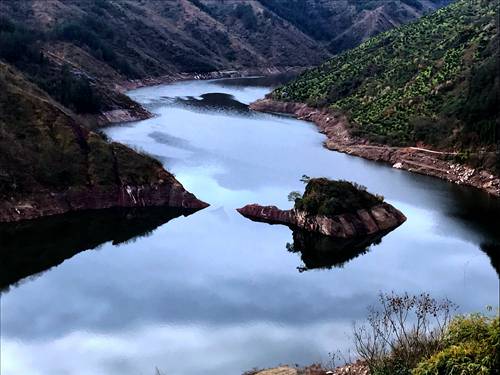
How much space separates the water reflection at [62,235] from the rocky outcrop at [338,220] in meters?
9.95

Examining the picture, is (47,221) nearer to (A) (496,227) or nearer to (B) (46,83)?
(A) (496,227)

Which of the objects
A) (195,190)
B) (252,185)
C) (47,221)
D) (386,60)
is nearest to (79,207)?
(47,221)

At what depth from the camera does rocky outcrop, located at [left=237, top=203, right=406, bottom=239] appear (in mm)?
79438

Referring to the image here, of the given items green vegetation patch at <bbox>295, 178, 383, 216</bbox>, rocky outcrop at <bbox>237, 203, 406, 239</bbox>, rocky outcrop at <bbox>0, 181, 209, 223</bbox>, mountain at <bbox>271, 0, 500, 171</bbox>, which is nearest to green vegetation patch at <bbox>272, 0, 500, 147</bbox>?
mountain at <bbox>271, 0, 500, 171</bbox>

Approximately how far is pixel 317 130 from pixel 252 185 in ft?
175

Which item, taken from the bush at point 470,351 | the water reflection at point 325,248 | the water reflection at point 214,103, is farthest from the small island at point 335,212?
the water reflection at point 214,103

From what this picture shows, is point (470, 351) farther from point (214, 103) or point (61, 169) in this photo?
point (214, 103)

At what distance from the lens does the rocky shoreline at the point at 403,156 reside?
100m

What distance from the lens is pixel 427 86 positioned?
130125 millimetres

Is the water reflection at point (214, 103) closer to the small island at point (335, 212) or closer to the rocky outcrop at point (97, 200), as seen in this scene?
the rocky outcrop at point (97, 200)

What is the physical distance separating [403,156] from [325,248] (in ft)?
146

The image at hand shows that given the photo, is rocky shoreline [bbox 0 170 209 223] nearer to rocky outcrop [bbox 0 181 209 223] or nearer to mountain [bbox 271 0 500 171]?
rocky outcrop [bbox 0 181 209 223]

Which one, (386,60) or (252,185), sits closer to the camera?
(252,185)

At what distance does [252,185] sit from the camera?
96375 mm
